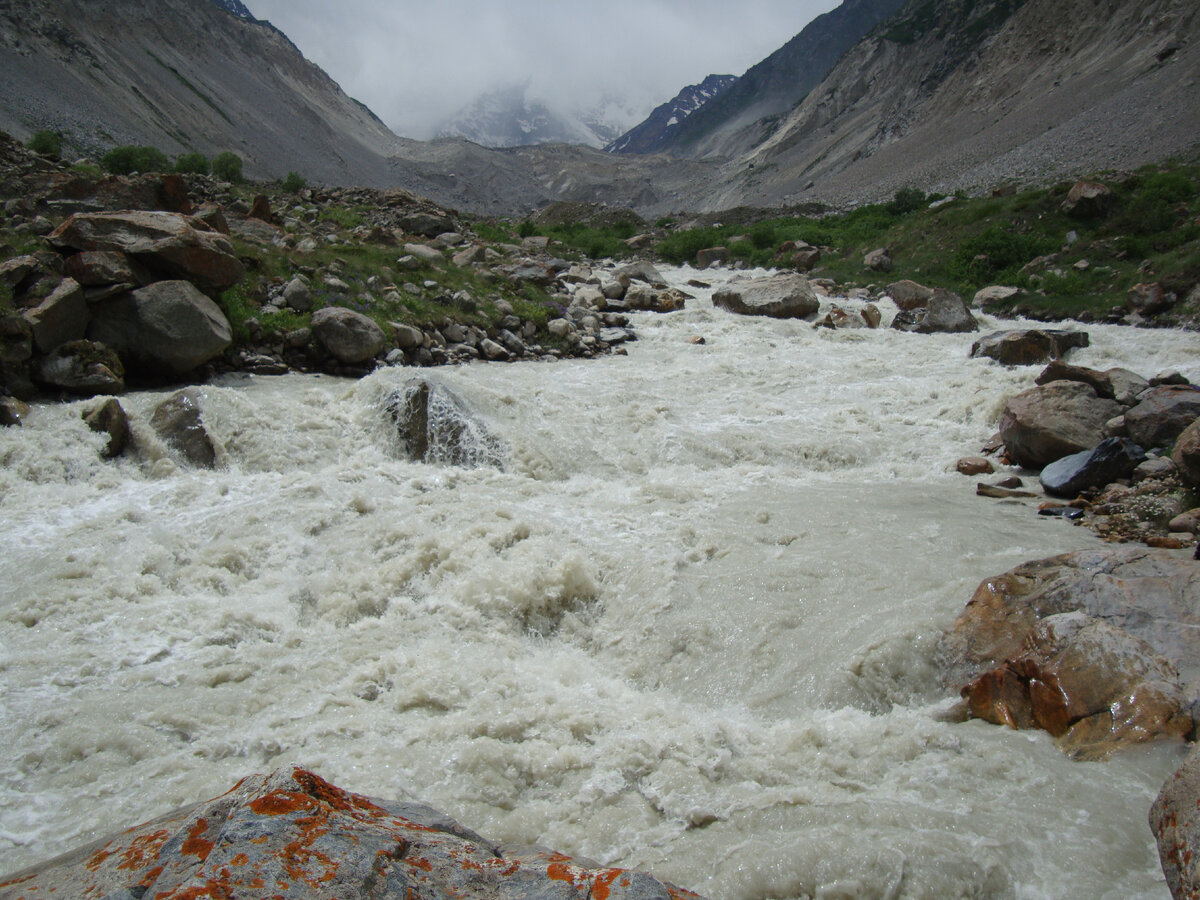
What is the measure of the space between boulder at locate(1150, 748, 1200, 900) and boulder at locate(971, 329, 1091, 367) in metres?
13.3

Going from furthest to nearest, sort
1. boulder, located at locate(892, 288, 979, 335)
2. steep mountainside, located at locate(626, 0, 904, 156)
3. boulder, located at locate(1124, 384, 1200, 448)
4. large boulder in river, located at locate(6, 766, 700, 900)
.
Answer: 1. steep mountainside, located at locate(626, 0, 904, 156)
2. boulder, located at locate(892, 288, 979, 335)
3. boulder, located at locate(1124, 384, 1200, 448)
4. large boulder in river, located at locate(6, 766, 700, 900)

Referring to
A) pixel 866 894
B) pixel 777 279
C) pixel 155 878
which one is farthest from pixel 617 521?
pixel 777 279

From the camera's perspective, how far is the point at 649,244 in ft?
132

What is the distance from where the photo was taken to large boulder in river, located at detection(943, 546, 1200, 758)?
421 centimetres

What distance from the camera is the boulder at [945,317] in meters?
18.2

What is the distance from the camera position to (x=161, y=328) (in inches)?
428

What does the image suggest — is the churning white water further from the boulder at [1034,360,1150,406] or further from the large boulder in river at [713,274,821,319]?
the large boulder in river at [713,274,821,319]

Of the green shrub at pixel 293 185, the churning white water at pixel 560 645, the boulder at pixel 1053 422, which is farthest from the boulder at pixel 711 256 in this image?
the boulder at pixel 1053 422

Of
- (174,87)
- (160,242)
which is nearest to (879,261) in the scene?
(160,242)

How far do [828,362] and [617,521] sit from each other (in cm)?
1016

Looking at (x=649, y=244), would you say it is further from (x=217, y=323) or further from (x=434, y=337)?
(x=217, y=323)

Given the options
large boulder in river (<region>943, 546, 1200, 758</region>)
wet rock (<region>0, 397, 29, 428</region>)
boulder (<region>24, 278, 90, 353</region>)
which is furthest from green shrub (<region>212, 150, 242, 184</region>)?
large boulder in river (<region>943, 546, 1200, 758</region>)

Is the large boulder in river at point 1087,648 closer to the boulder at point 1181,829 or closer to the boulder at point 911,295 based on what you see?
the boulder at point 1181,829

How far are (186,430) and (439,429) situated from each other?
11.6ft
